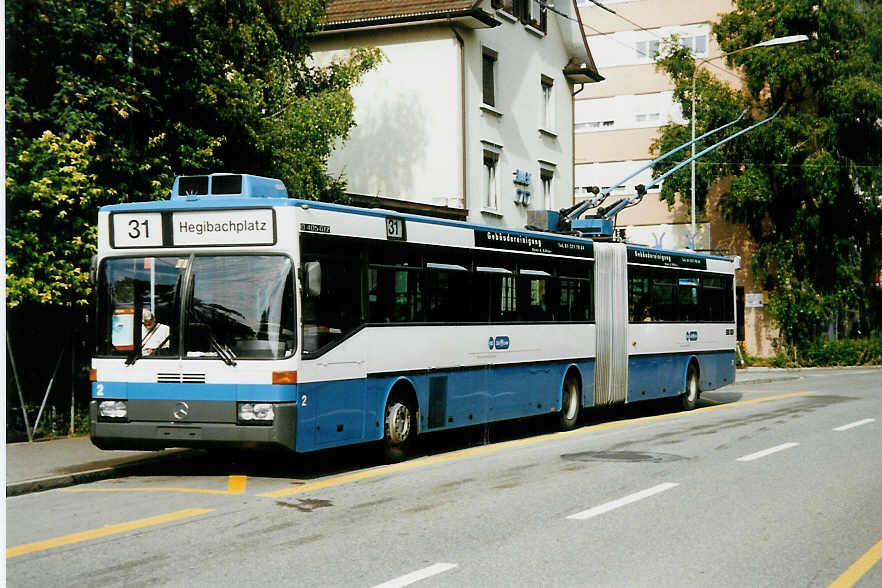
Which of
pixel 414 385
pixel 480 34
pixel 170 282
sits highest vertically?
pixel 480 34

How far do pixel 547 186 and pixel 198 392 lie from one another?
24571 millimetres

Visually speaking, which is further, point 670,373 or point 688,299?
point 688,299

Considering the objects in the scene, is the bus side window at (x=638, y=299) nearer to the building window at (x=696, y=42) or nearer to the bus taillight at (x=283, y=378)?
the bus taillight at (x=283, y=378)

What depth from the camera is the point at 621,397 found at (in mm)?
20156

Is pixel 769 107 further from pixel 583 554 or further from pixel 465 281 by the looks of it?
pixel 583 554

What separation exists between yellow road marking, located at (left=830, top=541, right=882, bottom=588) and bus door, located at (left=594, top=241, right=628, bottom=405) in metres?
11.0

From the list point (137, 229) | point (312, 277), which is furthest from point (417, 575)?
point (137, 229)

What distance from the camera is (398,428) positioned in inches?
539

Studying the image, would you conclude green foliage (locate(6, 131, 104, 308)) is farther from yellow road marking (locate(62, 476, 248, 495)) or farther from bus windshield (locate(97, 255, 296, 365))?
yellow road marking (locate(62, 476, 248, 495))

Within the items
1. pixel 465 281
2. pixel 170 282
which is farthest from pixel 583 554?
pixel 465 281

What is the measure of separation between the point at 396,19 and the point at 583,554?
963 inches

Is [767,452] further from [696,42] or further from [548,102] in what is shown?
[696,42]

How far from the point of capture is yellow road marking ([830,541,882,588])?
7117mm

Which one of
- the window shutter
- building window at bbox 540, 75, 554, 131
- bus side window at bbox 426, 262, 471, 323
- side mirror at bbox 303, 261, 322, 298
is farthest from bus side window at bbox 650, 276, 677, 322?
building window at bbox 540, 75, 554, 131
